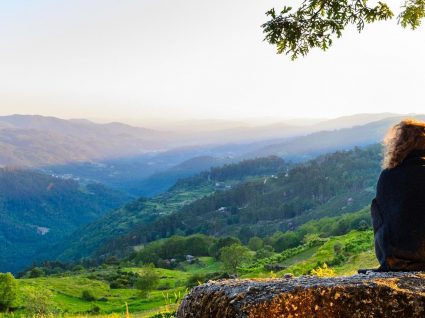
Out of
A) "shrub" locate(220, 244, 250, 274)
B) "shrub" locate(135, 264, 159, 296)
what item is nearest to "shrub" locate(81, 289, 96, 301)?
"shrub" locate(135, 264, 159, 296)

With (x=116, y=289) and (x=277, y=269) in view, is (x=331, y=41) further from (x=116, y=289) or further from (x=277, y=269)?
(x=116, y=289)

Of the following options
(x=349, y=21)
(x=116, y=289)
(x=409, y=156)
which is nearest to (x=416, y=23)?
(x=349, y=21)

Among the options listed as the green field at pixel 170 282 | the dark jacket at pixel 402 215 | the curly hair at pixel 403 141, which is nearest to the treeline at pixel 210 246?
the green field at pixel 170 282

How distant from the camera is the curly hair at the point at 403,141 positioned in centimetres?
727

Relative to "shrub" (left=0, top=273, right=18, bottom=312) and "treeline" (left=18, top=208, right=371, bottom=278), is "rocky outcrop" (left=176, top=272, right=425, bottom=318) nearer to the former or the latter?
"shrub" (left=0, top=273, right=18, bottom=312)

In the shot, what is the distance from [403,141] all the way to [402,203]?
1188 mm

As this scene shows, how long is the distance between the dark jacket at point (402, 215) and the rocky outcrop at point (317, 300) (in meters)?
2.71

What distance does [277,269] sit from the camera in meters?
50.7

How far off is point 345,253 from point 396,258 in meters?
32.2

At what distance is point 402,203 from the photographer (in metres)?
6.60

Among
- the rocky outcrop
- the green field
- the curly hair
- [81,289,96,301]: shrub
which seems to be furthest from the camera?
[81,289,96,301]: shrub

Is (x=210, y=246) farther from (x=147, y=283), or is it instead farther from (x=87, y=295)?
(x=147, y=283)

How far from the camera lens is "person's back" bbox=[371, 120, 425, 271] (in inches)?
252

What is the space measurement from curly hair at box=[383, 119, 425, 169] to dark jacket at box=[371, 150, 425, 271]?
11 cm
